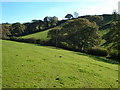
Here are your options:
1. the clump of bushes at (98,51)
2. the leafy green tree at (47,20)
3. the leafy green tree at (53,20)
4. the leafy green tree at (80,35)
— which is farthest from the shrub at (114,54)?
the leafy green tree at (47,20)

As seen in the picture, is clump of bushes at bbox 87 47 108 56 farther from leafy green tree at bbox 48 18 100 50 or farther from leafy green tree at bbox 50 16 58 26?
leafy green tree at bbox 50 16 58 26

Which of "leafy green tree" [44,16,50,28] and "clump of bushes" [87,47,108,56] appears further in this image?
"leafy green tree" [44,16,50,28]

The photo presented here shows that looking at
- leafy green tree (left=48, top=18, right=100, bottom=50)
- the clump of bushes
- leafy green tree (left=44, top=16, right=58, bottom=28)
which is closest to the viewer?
the clump of bushes

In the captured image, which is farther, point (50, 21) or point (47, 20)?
point (47, 20)

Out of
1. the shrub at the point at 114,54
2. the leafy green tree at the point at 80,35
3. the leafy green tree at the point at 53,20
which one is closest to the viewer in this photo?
the shrub at the point at 114,54

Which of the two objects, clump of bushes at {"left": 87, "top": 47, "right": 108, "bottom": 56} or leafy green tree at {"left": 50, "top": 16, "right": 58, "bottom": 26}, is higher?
leafy green tree at {"left": 50, "top": 16, "right": 58, "bottom": 26}

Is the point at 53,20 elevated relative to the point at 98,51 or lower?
elevated

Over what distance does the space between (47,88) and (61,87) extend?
1.15m

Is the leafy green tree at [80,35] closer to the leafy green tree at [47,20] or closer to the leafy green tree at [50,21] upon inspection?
the leafy green tree at [50,21]

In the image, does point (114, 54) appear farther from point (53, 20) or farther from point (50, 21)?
point (50, 21)

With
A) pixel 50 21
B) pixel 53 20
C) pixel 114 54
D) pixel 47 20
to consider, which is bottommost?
pixel 114 54

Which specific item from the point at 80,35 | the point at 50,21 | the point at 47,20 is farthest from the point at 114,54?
the point at 47,20

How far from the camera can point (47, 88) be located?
8430mm

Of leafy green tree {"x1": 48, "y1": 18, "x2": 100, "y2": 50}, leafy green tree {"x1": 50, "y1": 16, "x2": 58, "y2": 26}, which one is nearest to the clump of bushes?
leafy green tree {"x1": 48, "y1": 18, "x2": 100, "y2": 50}
